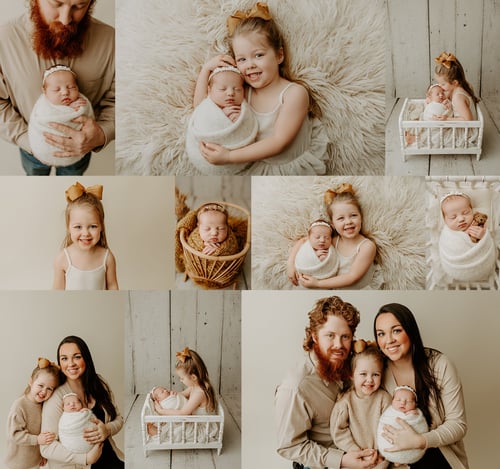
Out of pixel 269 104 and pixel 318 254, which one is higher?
pixel 269 104

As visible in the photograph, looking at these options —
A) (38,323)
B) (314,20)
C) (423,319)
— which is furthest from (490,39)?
(38,323)

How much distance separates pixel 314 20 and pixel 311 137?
291 millimetres

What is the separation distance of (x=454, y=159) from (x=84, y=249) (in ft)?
3.16

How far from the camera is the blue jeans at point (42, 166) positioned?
1716 mm

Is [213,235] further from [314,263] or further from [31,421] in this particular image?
[31,421]

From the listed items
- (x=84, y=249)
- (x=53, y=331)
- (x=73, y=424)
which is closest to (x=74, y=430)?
(x=73, y=424)

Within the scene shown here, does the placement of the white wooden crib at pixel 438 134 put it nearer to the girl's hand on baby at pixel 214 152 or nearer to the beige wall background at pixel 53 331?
the girl's hand on baby at pixel 214 152

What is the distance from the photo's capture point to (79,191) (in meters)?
1.70

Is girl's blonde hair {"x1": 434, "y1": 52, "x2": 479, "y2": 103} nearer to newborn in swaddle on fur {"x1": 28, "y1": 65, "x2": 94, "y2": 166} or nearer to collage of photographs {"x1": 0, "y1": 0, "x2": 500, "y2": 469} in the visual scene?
collage of photographs {"x1": 0, "y1": 0, "x2": 500, "y2": 469}

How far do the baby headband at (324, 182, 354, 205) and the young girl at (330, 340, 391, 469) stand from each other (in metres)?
0.36

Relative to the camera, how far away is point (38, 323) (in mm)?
1718

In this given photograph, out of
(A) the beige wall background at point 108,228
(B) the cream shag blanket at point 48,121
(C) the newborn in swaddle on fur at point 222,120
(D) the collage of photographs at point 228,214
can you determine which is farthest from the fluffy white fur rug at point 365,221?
(B) the cream shag blanket at point 48,121

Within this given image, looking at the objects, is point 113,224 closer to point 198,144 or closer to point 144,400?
point 198,144

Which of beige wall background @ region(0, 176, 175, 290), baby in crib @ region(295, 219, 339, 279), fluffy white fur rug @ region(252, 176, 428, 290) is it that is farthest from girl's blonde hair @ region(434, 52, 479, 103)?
beige wall background @ region(0, 176, 175, 290)
